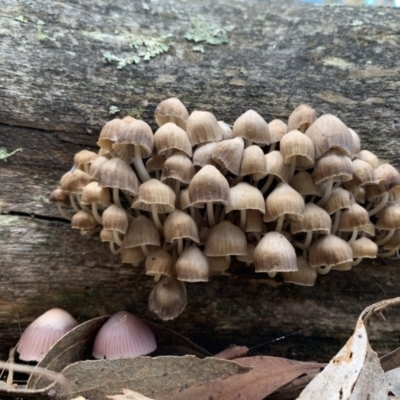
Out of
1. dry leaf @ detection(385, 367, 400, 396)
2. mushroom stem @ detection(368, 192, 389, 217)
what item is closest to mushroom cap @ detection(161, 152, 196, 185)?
mushroom stem @ detection(368, 192, 389, 217)

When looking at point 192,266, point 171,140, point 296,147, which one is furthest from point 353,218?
point 171,140

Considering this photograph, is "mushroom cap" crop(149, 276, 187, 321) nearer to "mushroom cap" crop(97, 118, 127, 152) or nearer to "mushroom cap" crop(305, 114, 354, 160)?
"mushroom cap" crop(97, 118, 127, 152)

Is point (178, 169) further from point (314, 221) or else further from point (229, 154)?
point (314, 221)

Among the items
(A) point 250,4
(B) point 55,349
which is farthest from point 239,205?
(A) point 250,4

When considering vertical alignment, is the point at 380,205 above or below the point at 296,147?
below

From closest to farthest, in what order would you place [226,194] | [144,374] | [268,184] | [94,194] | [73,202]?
1. [144,374]
2. [226,194]
3. [94,194]
4. [268,184]
5. [73,202]

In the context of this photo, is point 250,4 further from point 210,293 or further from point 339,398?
point 339,398
